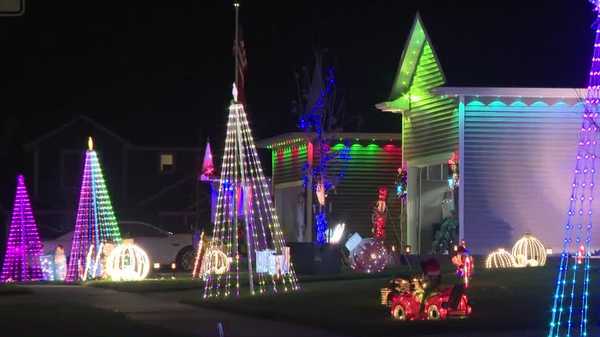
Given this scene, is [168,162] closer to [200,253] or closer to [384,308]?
[200,253]

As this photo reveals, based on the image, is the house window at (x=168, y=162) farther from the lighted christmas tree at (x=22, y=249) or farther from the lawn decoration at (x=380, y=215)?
the lighted christmas tree at (x=22, y=249)

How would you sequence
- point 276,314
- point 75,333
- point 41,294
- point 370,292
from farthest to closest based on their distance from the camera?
point 41,294, point 370,292, point 276,314, point 75,333

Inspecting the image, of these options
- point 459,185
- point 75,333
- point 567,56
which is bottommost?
point 75,333

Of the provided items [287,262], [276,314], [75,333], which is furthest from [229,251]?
[75,333]

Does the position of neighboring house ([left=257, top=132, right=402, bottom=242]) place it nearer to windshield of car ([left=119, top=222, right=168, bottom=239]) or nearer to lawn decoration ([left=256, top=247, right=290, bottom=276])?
windshield of car ([left=119, top=222, right=168, bottom=239])

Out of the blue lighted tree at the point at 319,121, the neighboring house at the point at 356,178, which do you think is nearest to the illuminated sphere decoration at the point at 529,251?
the blue lighted tree at the point at 319,121

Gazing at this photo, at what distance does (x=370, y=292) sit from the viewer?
845 inches

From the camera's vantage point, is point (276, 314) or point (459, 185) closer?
point (276, 314)

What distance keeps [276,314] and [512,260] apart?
1011 cm

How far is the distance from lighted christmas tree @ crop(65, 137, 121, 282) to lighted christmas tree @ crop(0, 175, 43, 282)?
147 cm

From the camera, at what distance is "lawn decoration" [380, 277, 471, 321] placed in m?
16.5

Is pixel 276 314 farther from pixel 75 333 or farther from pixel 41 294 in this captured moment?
pixel 41 294

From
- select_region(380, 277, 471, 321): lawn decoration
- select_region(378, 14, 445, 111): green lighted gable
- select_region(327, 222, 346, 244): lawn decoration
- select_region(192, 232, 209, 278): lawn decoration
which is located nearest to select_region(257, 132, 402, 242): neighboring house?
select_region(327, 222, 346, 244): lawn decoration

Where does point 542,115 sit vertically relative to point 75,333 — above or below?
above
